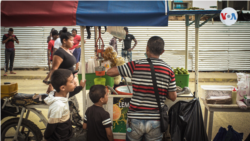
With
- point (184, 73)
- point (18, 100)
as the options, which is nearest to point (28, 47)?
point (18, 100)

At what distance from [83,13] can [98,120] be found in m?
1.52

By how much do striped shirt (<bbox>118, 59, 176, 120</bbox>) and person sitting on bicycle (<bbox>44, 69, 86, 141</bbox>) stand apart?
0.73 meters

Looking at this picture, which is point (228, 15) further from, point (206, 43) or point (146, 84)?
point (206, 43)

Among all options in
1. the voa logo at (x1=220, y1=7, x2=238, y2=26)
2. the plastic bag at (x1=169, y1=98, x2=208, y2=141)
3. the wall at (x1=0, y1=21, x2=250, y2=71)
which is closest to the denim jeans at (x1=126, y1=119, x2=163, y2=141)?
the plastic bag at (x1=169, y1=98, x2=208, y2=141)

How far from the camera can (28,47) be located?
12320 mm

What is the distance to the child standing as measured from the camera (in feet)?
9.09

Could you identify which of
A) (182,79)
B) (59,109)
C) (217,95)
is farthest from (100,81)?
(217,95)

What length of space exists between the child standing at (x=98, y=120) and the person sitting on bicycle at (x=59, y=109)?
0.29m

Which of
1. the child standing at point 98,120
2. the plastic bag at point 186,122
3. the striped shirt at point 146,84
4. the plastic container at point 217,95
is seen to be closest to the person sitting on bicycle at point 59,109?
the child standing at point 98,120

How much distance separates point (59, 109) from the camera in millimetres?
2570

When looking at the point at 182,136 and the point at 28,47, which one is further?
the point at 28,47

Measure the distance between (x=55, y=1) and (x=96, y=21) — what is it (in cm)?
72

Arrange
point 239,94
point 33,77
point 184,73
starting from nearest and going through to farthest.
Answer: point 239,94 → point 184,73 → point 33,77

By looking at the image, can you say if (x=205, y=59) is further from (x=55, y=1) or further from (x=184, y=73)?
(x=55, y=1)
